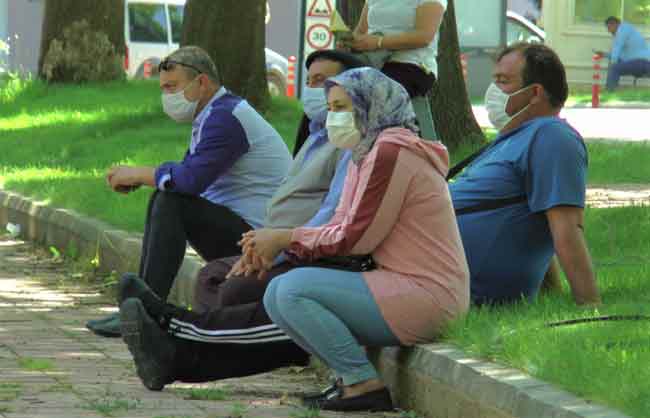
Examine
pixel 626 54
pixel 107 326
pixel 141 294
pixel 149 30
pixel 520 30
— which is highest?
pixel 141 294

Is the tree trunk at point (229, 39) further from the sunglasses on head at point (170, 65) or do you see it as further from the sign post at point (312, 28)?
the sunglasses on head at point (170, 65)

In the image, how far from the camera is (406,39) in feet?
27.3

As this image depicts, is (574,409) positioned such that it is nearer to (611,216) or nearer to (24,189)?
(611,216)

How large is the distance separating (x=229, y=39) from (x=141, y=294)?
995 cm

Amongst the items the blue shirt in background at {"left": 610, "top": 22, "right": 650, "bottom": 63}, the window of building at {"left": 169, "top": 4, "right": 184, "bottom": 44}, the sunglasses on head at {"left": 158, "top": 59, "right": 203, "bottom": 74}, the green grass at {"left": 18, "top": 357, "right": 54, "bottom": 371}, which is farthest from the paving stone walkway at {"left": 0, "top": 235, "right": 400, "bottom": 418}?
the window of building at {"left": 169, "top": 4, "right": 184, "bottom": 44}

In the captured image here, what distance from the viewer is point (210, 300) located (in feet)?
23.0

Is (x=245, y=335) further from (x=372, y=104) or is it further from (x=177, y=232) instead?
(x=177, y=232)

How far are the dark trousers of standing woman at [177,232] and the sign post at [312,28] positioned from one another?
13607 millimetres

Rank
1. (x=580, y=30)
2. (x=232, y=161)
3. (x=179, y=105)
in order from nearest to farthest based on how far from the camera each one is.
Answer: (x=232, y=161) < (x=179, y=105) < (x=580, y=30)

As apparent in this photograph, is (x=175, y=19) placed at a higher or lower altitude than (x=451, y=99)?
lower

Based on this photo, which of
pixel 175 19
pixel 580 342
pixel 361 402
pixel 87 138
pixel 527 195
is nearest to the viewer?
pixel 580 342

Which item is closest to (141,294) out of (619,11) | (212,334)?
(212,334)

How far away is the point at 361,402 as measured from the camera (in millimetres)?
5793

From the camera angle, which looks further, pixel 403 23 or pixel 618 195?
pixel 618 195
